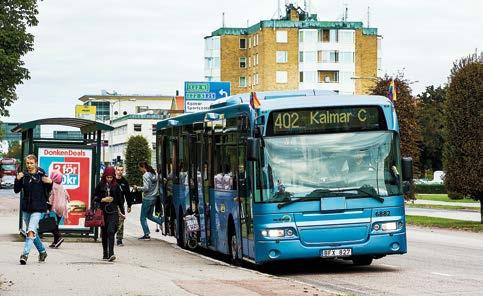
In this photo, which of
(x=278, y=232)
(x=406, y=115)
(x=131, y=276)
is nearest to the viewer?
(x=131, y=276)

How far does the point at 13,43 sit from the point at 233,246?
154ft

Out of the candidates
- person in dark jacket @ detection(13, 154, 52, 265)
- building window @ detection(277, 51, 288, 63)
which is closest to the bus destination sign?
person in dark jacket @ detection(13, 154, 52, 265)

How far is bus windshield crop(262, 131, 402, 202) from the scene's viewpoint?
2011cm

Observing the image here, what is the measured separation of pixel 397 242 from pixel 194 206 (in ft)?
24.2

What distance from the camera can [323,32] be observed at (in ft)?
487

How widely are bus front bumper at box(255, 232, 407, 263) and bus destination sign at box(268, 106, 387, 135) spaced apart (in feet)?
6.13

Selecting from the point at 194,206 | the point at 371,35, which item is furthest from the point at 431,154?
the point at 194,206

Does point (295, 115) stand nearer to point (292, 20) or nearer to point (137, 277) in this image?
point (137, 277)

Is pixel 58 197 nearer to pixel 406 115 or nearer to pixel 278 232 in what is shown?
pixel 278 232

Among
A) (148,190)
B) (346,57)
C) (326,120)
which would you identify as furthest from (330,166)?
(346,57)

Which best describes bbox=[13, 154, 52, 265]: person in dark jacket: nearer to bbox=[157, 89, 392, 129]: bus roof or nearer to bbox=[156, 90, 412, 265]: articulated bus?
bbox=[156, 90, 412, 265]: articulated bus

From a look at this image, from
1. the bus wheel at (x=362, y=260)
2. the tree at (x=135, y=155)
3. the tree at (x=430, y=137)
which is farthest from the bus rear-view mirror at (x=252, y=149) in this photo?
the tree at (x=430, y=137)

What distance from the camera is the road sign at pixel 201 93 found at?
54469mm

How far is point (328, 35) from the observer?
14838cm
